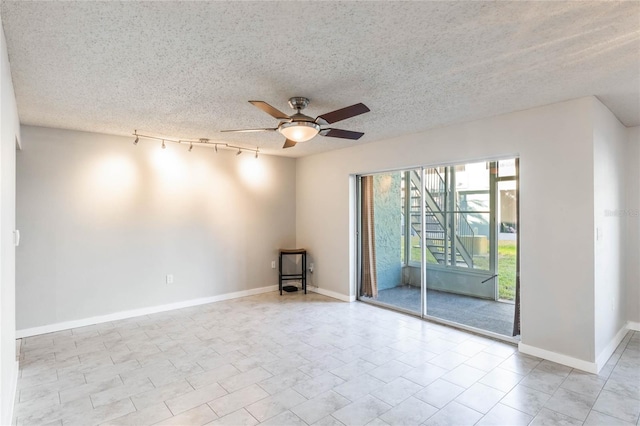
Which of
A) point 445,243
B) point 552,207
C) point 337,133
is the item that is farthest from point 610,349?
point 337,133

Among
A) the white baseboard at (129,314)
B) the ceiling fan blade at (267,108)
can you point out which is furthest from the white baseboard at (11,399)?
the ceiling fan blade at (267,108)

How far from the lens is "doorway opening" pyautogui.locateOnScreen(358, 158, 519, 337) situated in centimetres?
388

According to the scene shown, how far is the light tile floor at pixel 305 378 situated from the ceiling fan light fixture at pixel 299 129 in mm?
2147

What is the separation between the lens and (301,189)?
6.31 metres

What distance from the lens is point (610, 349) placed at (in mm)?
3348

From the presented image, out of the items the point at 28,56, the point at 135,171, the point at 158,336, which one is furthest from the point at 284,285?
the point at 28,56

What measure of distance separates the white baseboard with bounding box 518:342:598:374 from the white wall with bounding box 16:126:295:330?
13.2 ft

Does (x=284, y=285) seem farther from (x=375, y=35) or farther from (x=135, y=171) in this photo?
(x=375, y=35)

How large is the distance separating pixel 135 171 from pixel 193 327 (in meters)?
2.30

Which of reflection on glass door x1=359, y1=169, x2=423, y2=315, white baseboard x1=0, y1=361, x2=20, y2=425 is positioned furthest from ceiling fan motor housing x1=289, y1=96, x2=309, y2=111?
white baseboard x1=0, y1=361, x2=20, y2=425

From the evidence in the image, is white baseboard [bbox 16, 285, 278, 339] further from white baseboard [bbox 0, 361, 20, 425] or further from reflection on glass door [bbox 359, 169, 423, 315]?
reflection on glass door [bbox 359, 169, 423, 315]

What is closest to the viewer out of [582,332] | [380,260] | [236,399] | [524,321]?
[236,399]

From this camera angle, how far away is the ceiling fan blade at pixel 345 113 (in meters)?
2.56

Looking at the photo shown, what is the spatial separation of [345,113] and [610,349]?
3566 mm
